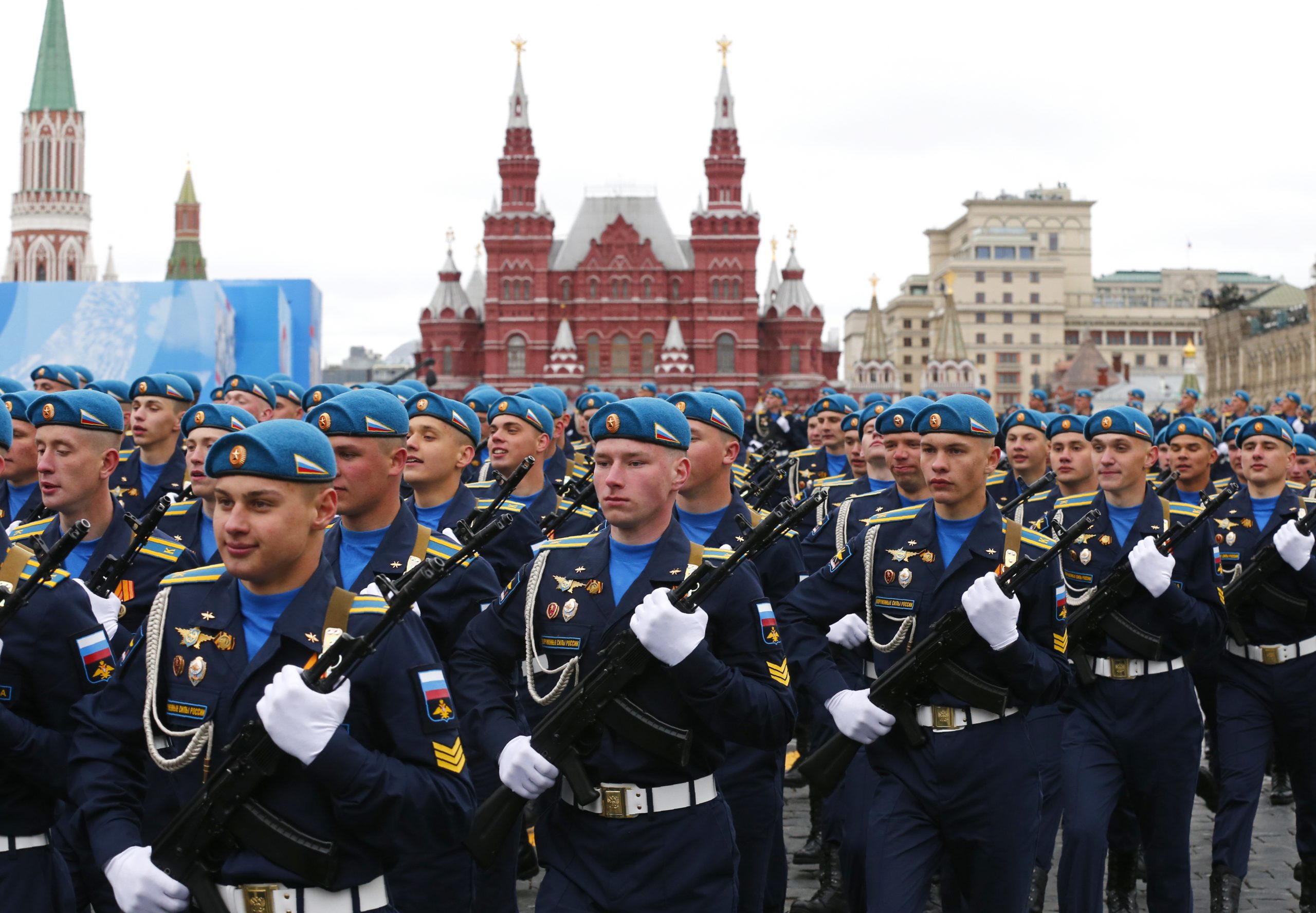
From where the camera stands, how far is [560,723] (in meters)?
4.23

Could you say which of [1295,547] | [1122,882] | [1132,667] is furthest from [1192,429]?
[1122,882]

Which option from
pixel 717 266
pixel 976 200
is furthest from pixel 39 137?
pixel 976 200

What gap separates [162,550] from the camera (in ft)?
19.5

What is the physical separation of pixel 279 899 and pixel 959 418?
329 cm

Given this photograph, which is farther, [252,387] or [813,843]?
[252,387]

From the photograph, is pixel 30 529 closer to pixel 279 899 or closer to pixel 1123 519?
pixel 279 899

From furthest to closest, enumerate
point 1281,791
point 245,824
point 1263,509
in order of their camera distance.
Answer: point 1281,791 → point 1263,509 → point 245,824

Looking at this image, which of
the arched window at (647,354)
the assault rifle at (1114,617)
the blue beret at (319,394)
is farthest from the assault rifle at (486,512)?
the arched window at (647,354)

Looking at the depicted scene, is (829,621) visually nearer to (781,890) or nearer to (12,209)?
(781,890)

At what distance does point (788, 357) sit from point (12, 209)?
231 ft

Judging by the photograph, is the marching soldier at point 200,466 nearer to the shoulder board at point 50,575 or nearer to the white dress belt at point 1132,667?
the shoulder board at point 50,575

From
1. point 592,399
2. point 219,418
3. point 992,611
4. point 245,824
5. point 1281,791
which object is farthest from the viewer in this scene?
point 592,399

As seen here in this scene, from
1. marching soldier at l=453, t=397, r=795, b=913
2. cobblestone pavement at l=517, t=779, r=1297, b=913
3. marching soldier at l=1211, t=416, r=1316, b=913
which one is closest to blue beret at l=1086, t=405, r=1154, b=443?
marching soldier at l=1211, t=416, r=1316, b=913

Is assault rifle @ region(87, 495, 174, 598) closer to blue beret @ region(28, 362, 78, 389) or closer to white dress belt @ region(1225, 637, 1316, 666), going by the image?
white dress belt @ region(1225, 637, 1316, 666)
